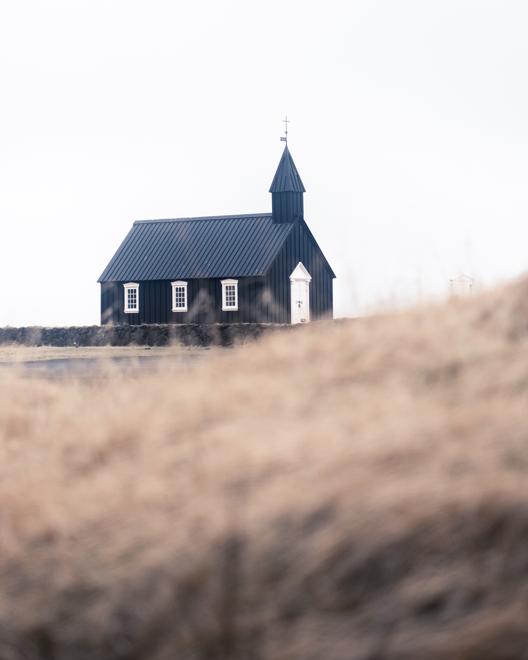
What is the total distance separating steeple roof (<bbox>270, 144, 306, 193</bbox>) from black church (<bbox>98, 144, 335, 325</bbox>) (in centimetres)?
5

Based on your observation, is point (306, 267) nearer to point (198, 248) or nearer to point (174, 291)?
point (198, 248)

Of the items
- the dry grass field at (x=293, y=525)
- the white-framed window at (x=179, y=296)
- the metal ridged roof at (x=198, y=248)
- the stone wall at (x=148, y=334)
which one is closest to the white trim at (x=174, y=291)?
the white-framed window at (x=179, y=296)

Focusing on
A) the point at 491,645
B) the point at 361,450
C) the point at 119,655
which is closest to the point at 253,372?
the point at 361,450

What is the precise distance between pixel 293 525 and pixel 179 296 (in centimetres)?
4047

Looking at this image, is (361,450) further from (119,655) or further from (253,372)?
(253,372)

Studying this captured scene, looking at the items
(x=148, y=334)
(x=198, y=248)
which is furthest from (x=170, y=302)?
(x=148, y=334)

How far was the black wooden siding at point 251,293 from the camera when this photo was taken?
41969mm

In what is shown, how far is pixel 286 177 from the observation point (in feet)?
147

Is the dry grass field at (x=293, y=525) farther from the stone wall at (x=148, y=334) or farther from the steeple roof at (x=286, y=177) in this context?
the steeple roof at (x=286, y=177)

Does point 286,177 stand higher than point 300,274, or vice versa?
point 286,177

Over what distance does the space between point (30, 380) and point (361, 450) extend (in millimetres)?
4489

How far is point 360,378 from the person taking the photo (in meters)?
5.31

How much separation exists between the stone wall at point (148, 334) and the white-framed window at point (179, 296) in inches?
243

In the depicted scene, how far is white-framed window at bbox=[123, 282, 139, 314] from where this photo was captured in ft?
148
